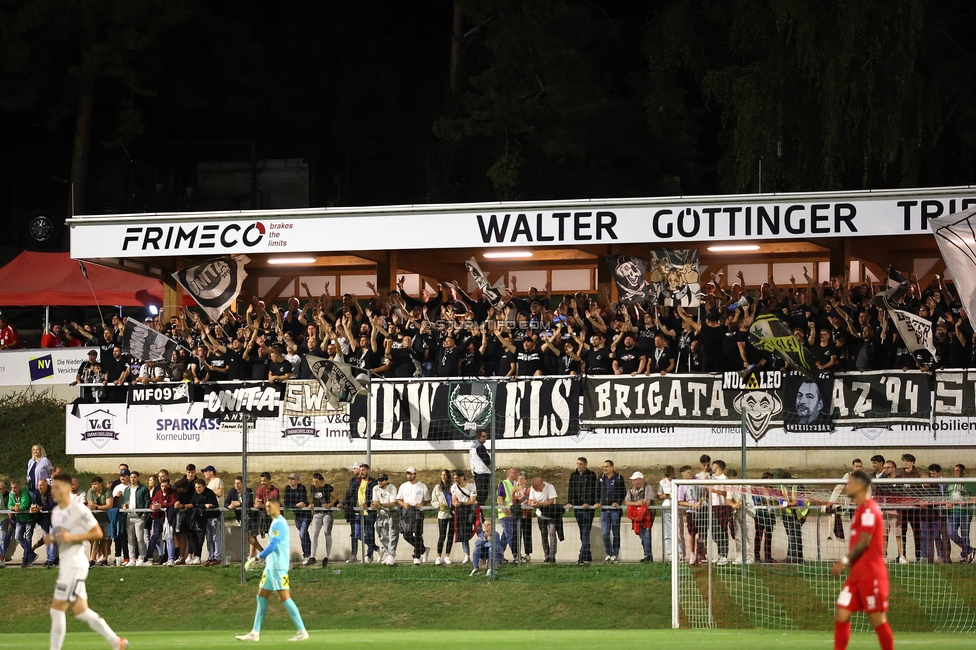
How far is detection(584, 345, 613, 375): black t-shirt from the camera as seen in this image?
2266 centimetres

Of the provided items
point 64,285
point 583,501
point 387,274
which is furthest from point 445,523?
point 64,285

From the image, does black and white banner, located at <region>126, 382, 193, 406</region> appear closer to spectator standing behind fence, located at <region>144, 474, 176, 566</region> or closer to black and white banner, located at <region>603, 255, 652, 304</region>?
spectator standing behind fence, located at <region>144, 474, 176, 566</region>

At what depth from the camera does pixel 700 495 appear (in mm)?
18078

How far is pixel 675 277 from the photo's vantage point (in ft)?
84.3

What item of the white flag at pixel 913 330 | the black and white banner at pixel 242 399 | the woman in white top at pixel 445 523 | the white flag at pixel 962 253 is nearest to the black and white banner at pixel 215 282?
the black and white banner at pixel 242 399

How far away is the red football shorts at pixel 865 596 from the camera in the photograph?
10.5 m

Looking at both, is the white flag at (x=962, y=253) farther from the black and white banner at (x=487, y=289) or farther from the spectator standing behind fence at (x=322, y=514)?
the spectator standing behind fence at (x=322, y=514)

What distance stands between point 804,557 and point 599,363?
20.9 ft

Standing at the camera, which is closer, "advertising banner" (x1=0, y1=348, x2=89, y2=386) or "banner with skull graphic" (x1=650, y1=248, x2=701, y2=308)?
"banner with skull graphic" (x1=650, y1=248, x2=701, y2=308)

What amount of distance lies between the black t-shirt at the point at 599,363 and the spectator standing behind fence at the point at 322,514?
5.44 metres

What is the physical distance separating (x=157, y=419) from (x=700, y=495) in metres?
11.5

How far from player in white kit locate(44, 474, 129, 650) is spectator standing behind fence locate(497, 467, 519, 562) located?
810 centimetres

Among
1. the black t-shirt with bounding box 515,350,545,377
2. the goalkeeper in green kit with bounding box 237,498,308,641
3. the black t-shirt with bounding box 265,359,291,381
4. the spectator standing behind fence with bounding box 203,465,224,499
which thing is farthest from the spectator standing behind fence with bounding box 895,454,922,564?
the black t-shirt with bounding box 265,359,291,381

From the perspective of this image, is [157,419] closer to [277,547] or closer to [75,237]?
[75,237]
